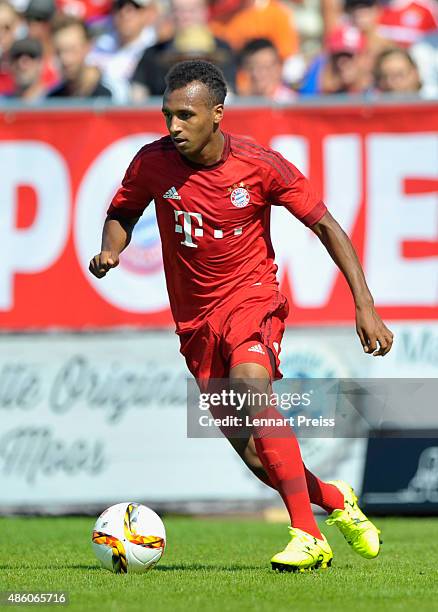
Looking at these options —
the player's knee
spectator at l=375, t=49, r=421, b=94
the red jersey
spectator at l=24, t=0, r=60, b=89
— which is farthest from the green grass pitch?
spectator at l=24, t=0, r=60, b=89

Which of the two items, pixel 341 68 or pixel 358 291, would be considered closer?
pixel 358 291

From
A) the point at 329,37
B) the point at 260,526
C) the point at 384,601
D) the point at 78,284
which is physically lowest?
the point at 260,526

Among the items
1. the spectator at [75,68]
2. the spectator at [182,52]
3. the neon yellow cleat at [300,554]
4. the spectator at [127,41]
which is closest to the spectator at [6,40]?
the spectator at [127,41]

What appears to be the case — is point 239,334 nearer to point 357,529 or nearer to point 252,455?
point 252,455

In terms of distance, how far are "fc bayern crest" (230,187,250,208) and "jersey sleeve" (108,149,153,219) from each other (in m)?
0.49

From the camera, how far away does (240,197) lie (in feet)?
22.0

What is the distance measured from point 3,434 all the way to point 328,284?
3.09 meters

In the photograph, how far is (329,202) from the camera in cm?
1047

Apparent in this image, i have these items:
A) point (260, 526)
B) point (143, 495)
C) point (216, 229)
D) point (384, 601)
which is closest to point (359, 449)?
point (260, 526)

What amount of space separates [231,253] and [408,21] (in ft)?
26.2

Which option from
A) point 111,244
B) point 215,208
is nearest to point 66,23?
point 111,244

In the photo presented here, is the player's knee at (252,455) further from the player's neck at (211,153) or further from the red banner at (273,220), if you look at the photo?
the red banner at (273,220)

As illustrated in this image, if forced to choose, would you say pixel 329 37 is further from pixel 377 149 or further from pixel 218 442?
pixel 218 442

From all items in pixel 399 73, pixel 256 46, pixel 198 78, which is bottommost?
pixel 198 78
